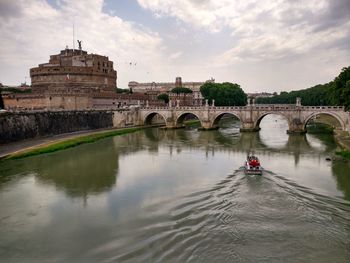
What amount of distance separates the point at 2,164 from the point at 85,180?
7060 mm

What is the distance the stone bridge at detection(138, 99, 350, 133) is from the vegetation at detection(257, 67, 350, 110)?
1704 mm

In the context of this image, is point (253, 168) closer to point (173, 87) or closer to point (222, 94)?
point (222, 94)

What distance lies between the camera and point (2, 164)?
20.8 meters

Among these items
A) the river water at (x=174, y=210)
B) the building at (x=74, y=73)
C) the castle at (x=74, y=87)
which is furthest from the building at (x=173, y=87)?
the river water at (x=174, y=210)

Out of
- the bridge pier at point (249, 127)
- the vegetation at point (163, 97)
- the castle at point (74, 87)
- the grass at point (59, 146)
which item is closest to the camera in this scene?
the grass at point (59, 146)

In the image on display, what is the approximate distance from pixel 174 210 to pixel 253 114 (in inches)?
1123

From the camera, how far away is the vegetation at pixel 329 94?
28.1 m

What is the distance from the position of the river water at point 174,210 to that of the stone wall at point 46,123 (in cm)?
747

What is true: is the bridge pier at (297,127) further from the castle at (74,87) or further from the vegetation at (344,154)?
the castle at (74,87)

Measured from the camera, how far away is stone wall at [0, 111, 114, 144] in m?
28.0

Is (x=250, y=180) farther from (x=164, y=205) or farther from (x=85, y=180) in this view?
(x=85, y=180)

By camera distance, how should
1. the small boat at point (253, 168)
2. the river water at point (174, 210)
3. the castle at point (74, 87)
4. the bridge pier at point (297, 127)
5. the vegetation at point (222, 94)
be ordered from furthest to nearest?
the vegetation at point (222, 94)
the castle at point (74, 87)
the bridge pier at point (297, 127)
the small boat at point (253, 168)
the river water at point (174, 210)

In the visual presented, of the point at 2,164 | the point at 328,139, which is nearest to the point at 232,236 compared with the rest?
the point at 2,164

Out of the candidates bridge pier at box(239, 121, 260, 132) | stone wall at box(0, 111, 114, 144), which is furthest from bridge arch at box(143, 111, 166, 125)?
bridge pier at box(239, 121, 260, 132)
